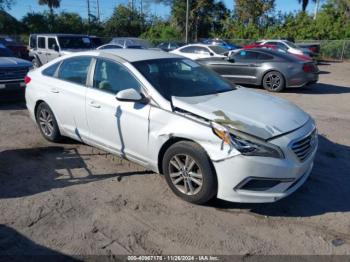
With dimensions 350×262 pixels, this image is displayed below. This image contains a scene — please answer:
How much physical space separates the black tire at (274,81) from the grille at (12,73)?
7.45m

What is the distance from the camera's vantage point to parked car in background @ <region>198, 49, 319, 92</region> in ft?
36.4

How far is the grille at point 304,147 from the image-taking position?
11.7 feet

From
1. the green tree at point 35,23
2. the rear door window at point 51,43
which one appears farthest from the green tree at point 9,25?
the rear door window at point 51,43

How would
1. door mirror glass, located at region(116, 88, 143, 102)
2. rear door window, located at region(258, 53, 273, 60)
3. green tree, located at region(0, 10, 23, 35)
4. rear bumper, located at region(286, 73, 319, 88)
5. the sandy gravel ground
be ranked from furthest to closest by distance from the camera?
green tree, located at region(0, 10, 23, 35) → rear door window, located at region(258, 53, 273, 60) → rear bumper, located at region(286, 73, 319, 88) → door mirror glass, located at region(116, 88, 143, 102) → the sandy gravel ground

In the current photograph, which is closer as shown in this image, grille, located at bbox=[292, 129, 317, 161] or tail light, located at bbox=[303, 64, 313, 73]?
grille, located at bbox=[292, 129, 317, 161]

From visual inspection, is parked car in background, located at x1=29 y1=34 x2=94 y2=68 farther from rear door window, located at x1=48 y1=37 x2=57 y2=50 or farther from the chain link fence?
the chain link fence

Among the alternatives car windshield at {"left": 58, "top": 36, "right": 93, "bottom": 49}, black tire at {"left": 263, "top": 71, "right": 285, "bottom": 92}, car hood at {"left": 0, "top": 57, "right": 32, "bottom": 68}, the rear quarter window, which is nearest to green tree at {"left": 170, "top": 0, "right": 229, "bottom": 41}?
car windshield at {"left": 58, "top": 36, "right": 93, "bottom": 49}

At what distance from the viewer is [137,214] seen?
3.68 m

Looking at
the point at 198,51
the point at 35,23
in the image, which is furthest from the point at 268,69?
the point at 35,23

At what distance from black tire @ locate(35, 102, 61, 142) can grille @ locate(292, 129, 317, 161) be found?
3693 millimetres

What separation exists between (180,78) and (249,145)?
157 cm

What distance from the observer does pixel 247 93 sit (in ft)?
15.5

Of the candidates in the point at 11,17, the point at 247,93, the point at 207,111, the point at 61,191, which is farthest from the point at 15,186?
the point at 11,17

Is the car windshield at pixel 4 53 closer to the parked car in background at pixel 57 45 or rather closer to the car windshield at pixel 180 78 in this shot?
the parked car in background at pixel 57 45
